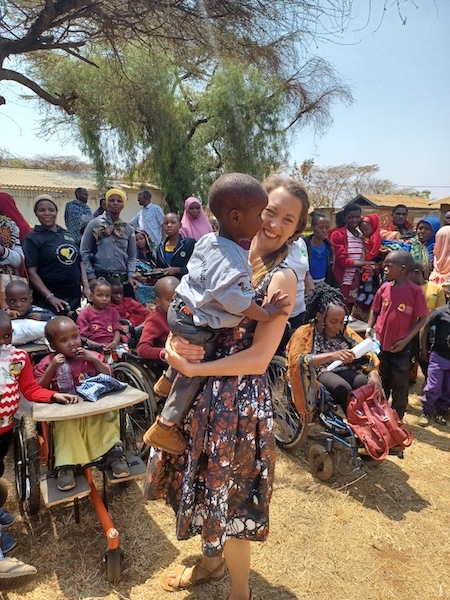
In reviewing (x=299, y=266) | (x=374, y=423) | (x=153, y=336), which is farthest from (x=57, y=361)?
(x=299, y=266)

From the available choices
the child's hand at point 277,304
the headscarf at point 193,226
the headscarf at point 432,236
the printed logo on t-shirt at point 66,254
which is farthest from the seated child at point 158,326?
the headscarf at point 432,236

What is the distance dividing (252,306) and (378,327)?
2.84 metres

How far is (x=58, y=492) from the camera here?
2.26 m

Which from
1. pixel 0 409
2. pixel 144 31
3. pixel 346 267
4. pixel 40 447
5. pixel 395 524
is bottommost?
pixel 395 524

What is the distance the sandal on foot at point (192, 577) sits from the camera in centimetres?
212

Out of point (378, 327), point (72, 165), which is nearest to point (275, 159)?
point (378, 327)

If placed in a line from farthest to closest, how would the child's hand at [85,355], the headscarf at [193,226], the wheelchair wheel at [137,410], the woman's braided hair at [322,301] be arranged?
the headscarf at [193,226] → the woman's braided hair at [322,301] → the wheelchair wheel at [137,410] → the child's hand at [85,355]

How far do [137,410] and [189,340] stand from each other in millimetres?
1983

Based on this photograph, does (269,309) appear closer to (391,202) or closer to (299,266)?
(299,266)

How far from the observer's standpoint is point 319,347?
3365 millimetres

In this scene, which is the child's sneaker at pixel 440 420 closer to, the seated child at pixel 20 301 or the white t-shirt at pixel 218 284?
the white t-shirt at pixel 218 284

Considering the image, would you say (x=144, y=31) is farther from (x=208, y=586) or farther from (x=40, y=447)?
(x=208, y=586)

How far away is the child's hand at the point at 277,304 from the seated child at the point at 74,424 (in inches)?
52.0

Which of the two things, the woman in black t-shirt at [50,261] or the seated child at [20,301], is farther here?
the woman in black t-shirt at [50,261]
